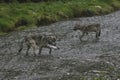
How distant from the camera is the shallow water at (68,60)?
2248cm

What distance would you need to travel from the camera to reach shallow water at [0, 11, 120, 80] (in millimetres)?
22484

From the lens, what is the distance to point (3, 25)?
41.2 m

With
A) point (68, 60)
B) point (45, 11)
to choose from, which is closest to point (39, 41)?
point (68, 60)

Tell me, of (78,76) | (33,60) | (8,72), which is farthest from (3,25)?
(78,76)

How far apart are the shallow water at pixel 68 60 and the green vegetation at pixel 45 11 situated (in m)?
4.93

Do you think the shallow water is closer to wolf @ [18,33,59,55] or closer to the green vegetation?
wolf @ [18,33,59,55]

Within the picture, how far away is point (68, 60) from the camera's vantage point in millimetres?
26234

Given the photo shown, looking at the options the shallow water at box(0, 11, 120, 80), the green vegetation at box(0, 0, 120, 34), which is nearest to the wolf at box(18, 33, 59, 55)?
the shallow water at box(0, 11, 120, 80)

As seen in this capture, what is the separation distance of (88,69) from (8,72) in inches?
194

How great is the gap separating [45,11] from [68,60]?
23.5 metres

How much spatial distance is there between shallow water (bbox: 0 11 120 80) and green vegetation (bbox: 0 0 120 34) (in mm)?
A: 4928

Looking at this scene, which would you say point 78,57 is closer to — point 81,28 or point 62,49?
point 62,49

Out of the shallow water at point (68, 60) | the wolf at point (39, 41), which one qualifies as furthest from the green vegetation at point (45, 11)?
the wolf at point (39, 41)

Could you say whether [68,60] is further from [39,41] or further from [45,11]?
[45,11]
